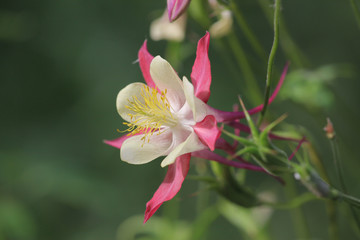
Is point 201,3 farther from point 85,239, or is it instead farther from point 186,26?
point 85,239

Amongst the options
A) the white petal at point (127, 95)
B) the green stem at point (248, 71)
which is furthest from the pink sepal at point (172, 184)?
the green stem at point (248, 71)

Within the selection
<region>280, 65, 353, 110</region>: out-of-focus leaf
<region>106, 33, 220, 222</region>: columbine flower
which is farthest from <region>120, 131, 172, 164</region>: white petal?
<region>280, 65, 353, 110</region>: out-of-focus leaf

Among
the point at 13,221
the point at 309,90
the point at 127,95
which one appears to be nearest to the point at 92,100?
the point at 13,221

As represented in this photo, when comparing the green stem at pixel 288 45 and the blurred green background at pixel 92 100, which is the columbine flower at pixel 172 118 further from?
the blurred green background at pixel 92 100

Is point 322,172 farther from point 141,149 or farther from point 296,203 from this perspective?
point 141,149

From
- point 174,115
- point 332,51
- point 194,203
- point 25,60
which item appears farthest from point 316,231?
point 25,60

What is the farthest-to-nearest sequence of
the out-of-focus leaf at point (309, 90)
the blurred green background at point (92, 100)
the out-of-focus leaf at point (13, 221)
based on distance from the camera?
the blurred green background at point (92, 100)
the out-of-focus leaf at point (13, 221)
the out-of-focus leaf at point (309, 90)

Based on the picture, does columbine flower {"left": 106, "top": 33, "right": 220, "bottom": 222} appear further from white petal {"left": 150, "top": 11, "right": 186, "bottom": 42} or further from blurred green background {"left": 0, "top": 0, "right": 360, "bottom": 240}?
blurred green background {"left": 0, "top": 0, "right": 360, "bottom": 240}
